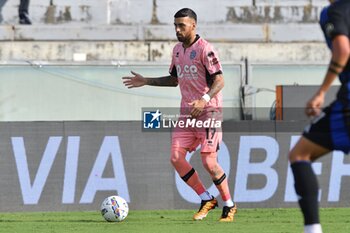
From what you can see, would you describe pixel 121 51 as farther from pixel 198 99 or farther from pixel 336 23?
pixel 336 23

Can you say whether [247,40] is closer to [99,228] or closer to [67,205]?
[67,205]

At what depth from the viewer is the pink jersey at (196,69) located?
1185cm

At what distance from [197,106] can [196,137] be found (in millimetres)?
798

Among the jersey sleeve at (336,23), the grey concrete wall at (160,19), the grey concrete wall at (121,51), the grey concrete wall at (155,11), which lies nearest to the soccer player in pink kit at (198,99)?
the jersey sleeve at (336,23)

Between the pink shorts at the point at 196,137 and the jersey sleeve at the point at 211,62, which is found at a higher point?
the jersey sleeve at the point at 211,62

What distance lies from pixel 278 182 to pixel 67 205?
304cm

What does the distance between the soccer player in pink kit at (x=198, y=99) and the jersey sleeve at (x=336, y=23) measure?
4551mm

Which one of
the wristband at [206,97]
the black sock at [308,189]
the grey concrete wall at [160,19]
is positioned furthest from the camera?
the grey concrete wall at [160,19]

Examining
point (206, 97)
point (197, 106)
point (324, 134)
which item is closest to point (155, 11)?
point (206, 97)

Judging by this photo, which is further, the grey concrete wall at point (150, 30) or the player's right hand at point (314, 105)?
the grey concrete wall at point (150, 30)

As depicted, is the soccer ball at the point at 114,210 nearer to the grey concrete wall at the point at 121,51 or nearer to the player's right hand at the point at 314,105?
the player's right hand at the point at 314,105

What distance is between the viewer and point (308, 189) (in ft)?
23.9

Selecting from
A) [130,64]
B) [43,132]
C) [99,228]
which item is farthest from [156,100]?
[99,228]

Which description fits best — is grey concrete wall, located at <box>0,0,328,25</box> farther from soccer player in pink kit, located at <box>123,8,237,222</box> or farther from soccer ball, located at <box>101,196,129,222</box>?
soccer ball, located at <box>101,196,129,222</box>
